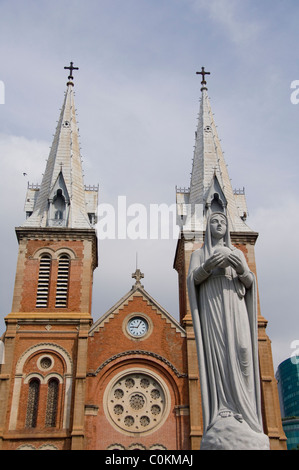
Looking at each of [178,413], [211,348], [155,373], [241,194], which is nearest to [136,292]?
[155,373]

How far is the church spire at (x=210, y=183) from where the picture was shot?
31.8 m

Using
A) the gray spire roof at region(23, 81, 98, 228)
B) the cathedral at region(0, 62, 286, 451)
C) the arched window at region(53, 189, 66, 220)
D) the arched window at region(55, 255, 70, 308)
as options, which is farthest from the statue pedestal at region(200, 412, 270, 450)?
the arched window at region(53, 189, 66, 220)

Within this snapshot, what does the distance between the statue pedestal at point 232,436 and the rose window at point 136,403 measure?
61.5 feet

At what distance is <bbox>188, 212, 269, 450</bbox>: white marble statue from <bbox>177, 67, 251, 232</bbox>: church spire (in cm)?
2279

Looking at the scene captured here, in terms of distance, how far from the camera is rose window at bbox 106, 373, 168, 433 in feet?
82.3

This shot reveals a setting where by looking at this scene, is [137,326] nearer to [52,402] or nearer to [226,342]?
[52,402]

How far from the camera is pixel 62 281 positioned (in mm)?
28250

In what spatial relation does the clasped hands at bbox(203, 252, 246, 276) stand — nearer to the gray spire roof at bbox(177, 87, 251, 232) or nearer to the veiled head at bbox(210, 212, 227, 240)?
the veiled head at bbox(210, 212, 227, 240)

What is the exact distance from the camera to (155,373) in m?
26.2

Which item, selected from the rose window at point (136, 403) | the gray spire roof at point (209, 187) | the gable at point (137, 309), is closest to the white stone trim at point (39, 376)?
the gable at point (137, 309)

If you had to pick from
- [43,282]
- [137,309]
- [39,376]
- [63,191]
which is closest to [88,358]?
[39,376]

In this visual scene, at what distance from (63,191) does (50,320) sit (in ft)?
27.8

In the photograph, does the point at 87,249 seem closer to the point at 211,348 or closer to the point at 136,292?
the point at 136,292

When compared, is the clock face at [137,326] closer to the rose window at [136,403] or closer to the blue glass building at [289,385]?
the rose window at [136,403]
